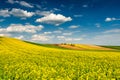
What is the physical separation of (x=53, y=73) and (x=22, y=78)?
7.62ft

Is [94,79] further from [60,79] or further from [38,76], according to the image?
[38,76]

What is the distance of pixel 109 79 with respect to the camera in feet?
38.3

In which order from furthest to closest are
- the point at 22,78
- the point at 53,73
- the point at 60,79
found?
the point at 53,73 → the point at 22,78 → the point at 60,79

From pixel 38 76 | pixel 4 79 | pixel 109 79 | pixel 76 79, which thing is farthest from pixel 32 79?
pixel 109 79

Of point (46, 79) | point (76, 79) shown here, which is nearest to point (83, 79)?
point (76, 79)

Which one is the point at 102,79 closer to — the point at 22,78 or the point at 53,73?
the point at 53,73

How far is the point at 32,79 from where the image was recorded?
11.9 metres

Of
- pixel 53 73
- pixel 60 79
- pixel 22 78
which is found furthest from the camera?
pixel 53 73

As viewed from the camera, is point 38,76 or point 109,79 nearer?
point 109,79

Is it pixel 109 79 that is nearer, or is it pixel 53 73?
pixel 109 79

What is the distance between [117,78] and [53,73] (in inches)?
162

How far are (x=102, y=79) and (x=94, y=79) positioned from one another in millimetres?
451

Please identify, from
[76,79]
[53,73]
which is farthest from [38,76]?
[76,79]

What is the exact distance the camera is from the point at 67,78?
39.0 feet
